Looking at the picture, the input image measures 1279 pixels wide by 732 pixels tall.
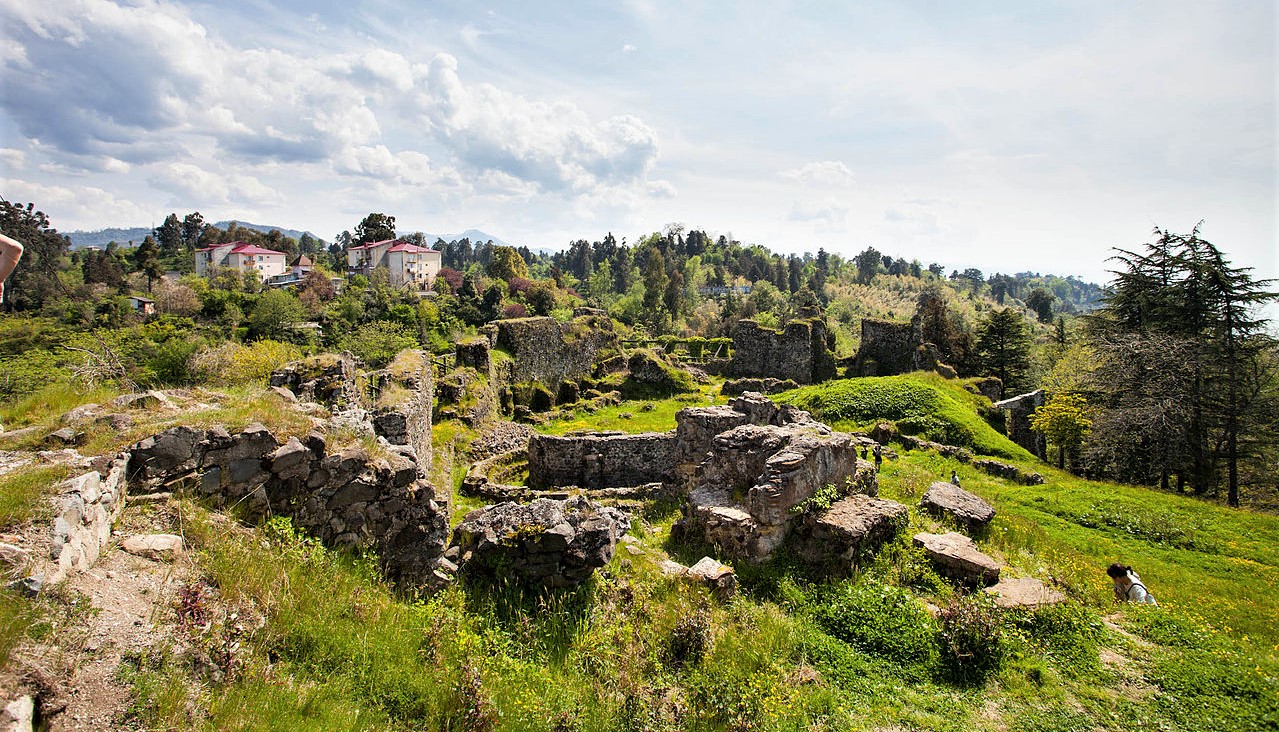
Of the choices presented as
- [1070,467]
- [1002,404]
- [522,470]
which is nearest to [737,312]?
[1002,404]

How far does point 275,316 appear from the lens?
170 feet

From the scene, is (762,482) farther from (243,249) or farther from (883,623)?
(243,249)

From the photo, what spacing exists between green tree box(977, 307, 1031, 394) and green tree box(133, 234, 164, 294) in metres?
83.8

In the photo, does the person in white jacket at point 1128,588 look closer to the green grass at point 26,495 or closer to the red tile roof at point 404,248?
the green grass at point 26,495

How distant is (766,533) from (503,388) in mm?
19328

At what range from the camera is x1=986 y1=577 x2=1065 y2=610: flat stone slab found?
7.41 meters

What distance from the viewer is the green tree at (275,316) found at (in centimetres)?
4950

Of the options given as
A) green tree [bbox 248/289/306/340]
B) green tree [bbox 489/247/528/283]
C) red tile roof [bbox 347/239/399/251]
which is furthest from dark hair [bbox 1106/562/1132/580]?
red tile roof [bbox 347/239/399/251]

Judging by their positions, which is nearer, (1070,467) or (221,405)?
(221,405)

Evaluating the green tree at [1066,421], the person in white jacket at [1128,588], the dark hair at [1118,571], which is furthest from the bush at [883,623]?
the green tree at [1066,421]

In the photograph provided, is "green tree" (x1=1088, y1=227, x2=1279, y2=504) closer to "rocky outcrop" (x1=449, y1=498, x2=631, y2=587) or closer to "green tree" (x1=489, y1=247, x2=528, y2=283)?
"rocky outcrop" (x1=449, y1=498, x2=631, y2=587)

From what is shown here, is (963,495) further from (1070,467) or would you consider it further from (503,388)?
(503,388)

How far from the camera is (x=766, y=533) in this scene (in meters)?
9.10

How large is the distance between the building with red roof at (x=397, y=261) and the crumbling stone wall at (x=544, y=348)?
203 feet
